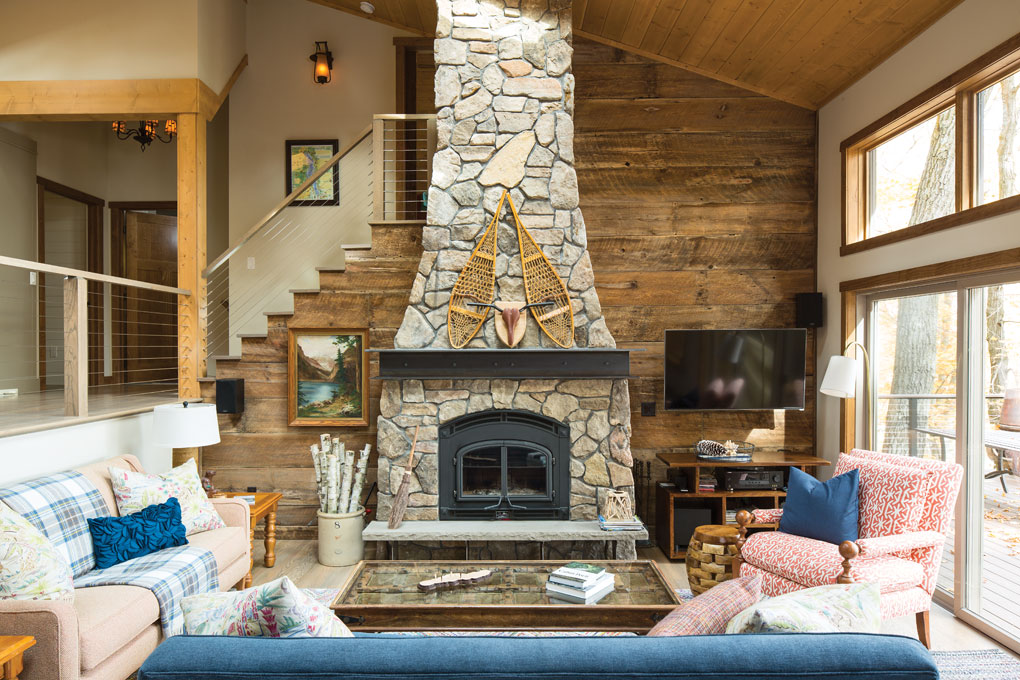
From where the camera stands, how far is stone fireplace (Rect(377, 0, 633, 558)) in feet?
14.5

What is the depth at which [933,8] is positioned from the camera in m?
3.61

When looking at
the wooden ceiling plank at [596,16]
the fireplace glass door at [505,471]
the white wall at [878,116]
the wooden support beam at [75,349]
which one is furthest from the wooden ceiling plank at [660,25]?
the wooden support beam at [75,349]

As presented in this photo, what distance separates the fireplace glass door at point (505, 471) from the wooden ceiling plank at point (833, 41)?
3.18m

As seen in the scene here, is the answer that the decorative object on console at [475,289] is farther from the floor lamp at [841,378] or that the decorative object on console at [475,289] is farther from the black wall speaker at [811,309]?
the black wall speaker at [811,309]

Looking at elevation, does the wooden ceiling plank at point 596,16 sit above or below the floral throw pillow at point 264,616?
above

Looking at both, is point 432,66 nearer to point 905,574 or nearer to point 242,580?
point 242,580

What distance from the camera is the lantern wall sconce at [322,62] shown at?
5527 millimetres

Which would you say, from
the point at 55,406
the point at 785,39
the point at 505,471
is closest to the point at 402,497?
the point at 505,471

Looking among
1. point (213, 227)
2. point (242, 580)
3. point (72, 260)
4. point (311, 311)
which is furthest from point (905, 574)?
point (72, 260)

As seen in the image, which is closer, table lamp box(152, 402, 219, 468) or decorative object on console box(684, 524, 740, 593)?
decorative object on console box(684, 524, 740, 593)

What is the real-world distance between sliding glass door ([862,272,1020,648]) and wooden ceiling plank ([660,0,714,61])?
2.23 meters

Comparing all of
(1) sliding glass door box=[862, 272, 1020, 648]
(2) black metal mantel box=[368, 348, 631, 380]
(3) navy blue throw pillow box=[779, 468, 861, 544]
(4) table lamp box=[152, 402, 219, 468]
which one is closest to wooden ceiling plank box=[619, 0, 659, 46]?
(2) black metal mantel box=[368, 348, 631, 380]

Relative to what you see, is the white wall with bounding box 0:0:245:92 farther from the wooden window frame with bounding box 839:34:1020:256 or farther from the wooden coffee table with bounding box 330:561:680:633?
the wooden window frame with bounding box 839:34:1020:256

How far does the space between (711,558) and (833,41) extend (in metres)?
3.28
